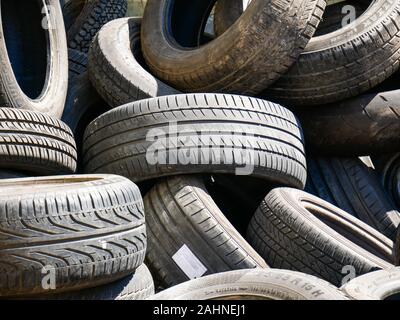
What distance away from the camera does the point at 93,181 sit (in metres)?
2.88

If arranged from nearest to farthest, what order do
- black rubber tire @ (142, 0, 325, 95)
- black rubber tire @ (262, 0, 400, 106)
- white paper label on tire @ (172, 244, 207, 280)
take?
white paper label on tire @ (172, 244, 207, 280)
black rubber tire @ (142, 0, 325, 95)
black rubber tire @ (262, 0, 400, 106)

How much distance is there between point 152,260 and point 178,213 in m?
0.22

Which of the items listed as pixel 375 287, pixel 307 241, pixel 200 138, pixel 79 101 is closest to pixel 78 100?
pixel 79 101

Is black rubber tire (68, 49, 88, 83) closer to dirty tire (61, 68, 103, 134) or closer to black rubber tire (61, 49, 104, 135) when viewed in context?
black rubber tire (61, 49, 104, 135)

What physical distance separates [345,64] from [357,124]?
13.2 inches

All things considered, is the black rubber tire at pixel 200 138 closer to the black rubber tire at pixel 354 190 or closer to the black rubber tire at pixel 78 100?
the black rubber tire at pixel 354 190

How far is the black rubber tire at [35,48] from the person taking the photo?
4.04 meters

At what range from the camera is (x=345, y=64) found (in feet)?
12.5

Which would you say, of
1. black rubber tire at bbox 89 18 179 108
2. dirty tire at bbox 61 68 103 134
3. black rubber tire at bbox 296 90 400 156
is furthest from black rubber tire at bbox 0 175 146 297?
black rubber tire at bbox 296 90 400 156

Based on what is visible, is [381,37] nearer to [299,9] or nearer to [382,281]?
[299,9]

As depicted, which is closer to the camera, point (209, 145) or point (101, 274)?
point (101, 274)

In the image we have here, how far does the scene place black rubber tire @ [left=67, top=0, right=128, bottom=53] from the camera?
16.0 ft

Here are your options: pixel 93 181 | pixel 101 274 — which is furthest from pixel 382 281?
pixel 93 181

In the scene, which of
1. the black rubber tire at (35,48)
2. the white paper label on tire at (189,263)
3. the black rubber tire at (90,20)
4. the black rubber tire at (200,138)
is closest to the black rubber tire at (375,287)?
the white paper label on tire at (189,263)
